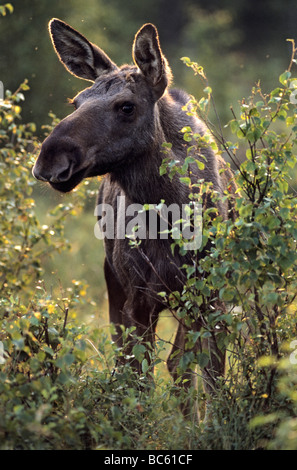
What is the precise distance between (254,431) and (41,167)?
6.33 feet

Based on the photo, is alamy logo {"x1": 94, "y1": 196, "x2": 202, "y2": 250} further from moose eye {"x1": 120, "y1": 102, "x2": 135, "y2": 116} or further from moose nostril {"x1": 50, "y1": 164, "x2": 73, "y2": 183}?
moose eye {"x1": 120, "y1": 102, "x2": 135, "y2": 116}

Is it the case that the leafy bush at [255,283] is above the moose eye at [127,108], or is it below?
below

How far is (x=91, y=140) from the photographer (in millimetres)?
4949

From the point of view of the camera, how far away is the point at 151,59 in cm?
534

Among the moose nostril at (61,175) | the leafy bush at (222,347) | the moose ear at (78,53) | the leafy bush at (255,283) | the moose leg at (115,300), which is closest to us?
the leafy bush at (222,347)

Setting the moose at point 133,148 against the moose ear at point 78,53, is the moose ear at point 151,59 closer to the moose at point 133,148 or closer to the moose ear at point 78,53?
the moose at point 133,148

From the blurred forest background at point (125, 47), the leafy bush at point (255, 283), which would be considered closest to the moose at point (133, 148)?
the leafy bush at point (255, 283)

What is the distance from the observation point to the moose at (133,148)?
4.85 meters

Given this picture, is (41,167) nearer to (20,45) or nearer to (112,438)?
(112,438)

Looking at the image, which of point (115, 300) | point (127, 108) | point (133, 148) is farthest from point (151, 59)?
point (115, 300)

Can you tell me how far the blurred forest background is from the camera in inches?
468

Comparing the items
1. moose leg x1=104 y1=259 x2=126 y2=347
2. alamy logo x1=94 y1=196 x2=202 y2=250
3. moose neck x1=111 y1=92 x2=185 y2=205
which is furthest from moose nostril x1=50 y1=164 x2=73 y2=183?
moose leg x1=104 y1=259 x2=126 y2=347

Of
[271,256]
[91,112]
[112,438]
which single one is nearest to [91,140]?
[91,112]

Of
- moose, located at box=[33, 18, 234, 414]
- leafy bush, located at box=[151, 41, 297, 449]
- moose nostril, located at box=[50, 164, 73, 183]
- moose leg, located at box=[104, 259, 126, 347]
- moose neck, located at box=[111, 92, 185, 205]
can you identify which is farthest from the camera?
moose leg, located at box=[104, 259, 126, 347]
